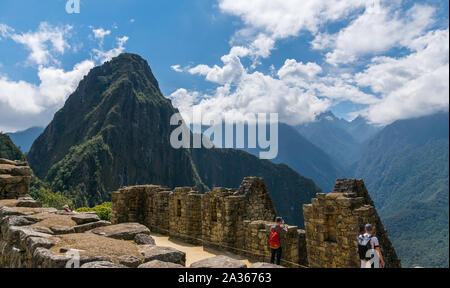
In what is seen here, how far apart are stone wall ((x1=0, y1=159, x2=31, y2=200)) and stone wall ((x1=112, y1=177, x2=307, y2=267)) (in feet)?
12.6

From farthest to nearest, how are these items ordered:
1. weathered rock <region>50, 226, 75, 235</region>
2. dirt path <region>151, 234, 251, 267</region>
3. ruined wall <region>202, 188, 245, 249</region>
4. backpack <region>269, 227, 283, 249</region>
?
ruined wall <region>202, 188, 245, 249</region> < dirt path <region>151, 234, 251, 267</region> < backpack <region>269, 227, 283, 249</region> < weathered rock <region>50, 226, 75, 235</region>

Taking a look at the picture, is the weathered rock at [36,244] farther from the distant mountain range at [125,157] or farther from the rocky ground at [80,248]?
the distant mountain range at [125,157]

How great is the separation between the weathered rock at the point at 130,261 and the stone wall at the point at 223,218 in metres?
4.41

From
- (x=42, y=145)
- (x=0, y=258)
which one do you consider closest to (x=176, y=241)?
(x=0, y=258)

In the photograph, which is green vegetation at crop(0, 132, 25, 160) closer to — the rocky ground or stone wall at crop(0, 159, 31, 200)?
stone wall at crop(0, 159, 31, 200)

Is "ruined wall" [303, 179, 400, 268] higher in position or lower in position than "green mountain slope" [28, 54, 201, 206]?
lower

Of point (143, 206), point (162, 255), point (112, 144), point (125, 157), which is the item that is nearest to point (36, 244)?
point (162, 255)

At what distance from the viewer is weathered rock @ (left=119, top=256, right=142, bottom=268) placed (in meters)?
4.63

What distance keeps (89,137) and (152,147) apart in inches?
1514

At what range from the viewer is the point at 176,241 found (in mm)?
12266

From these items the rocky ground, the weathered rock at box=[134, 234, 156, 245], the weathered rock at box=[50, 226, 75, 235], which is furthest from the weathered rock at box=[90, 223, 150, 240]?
the weathered rock at box=[50, 226, 75, 235]

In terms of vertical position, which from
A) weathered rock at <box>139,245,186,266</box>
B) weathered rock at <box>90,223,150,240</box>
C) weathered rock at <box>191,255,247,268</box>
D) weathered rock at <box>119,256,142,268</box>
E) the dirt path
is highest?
weathered rock at <box>191,255,247,268</box>

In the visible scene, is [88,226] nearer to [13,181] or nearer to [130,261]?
[130,261]
